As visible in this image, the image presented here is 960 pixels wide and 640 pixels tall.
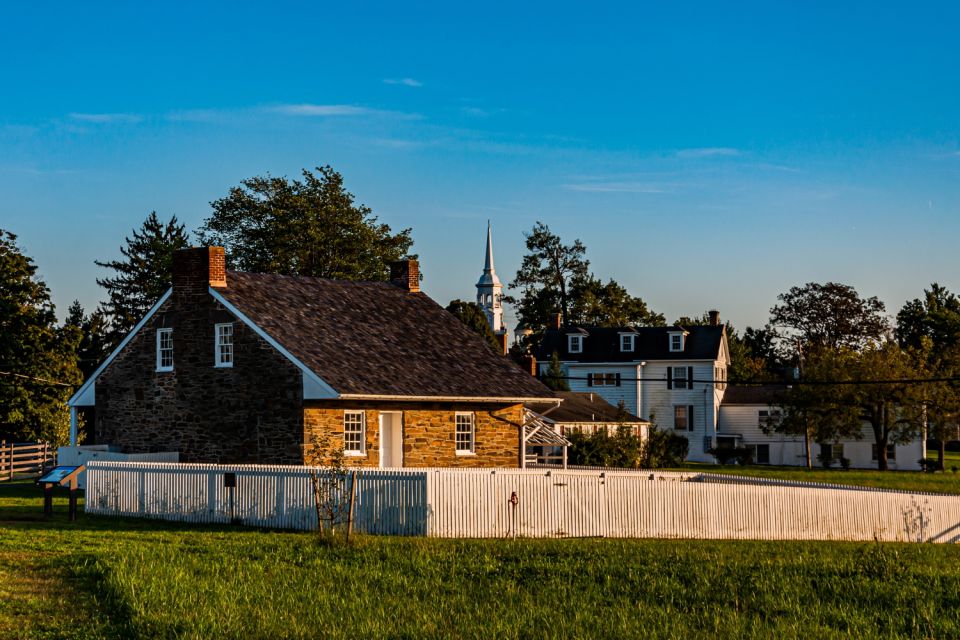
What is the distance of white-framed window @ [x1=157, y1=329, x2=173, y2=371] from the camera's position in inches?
1508

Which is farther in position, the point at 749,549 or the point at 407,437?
the point at 407,437

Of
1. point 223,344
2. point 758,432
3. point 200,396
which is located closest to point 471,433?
point 223,344

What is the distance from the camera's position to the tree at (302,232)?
249ft

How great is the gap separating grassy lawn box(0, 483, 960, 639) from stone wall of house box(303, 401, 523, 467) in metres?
10.3

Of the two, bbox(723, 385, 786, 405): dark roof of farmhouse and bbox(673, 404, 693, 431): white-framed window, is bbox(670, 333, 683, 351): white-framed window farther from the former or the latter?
bbox(723, 385, 786, 405): dark roof of farmhouse

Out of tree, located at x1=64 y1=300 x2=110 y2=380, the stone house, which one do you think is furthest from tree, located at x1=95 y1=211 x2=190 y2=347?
the stone house

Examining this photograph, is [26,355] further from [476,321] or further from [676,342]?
[676,342]

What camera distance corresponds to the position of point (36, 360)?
180 ft

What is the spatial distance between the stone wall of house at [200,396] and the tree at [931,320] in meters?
86.3

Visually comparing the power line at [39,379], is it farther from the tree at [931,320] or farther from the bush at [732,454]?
the tree at [931,320]

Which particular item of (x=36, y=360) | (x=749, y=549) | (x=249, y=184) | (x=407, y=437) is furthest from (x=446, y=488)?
(x=249, y=184)

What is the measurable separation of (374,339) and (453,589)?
73.5ft

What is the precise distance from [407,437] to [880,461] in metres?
41.6

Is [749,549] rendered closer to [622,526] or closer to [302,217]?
[622,526]
